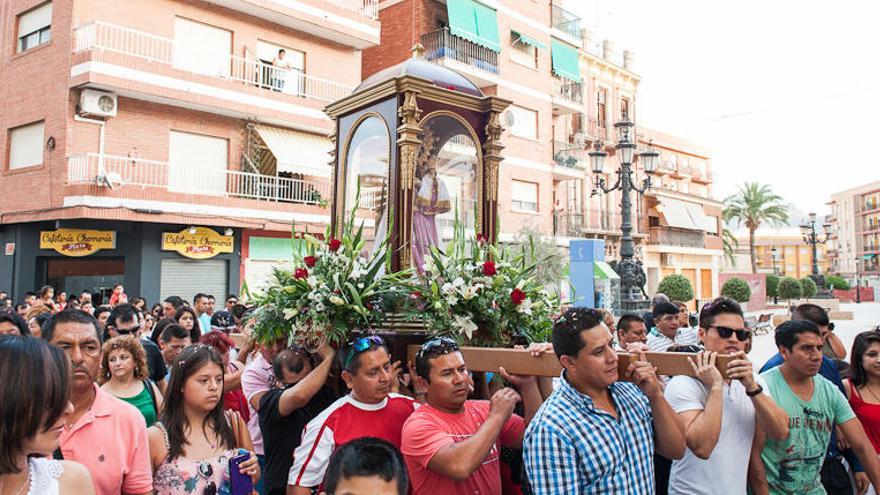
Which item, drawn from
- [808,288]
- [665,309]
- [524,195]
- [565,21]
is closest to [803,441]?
[665,309]

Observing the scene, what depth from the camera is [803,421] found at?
332 centimetres

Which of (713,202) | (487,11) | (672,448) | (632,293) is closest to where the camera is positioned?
(672,448)

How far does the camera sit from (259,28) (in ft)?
57.5

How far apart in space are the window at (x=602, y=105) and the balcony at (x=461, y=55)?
926 cm

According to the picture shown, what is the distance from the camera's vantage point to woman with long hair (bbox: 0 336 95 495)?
1.75 meters

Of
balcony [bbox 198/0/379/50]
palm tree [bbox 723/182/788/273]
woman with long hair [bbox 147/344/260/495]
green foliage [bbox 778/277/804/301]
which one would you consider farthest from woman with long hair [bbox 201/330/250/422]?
palm tree [bbox 723/182/788/273]

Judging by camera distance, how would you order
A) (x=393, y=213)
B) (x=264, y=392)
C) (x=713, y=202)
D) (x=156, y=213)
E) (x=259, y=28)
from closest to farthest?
→ (x=264, y=392), (x=393, y=213), (x=156, y=213), (x=259, y=28), (x=713, y=202)

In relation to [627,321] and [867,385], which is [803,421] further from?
[627,321]

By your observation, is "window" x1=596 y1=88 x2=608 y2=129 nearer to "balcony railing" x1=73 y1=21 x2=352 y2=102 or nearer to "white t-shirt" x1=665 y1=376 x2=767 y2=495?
"balcony railing" x1=73 y1=21 x2=352 y2=102

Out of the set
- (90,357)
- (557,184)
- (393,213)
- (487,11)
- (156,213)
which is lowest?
(90,357)

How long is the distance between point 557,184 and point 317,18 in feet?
43.4

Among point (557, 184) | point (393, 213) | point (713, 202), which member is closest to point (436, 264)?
point (393, 213)

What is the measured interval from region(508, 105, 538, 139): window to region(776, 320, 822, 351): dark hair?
66.8ft

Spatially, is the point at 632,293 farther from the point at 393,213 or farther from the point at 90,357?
the point at 90,357
